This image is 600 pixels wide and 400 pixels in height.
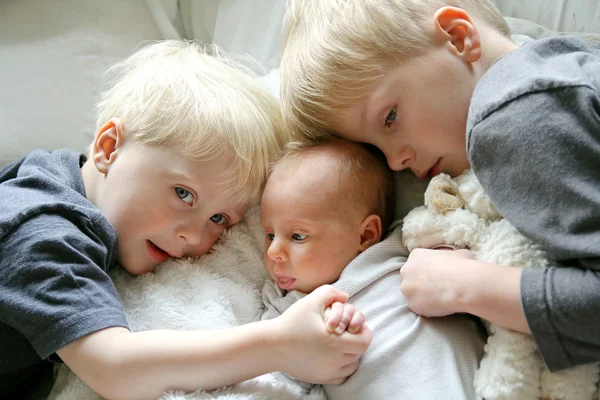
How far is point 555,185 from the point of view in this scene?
0.80m

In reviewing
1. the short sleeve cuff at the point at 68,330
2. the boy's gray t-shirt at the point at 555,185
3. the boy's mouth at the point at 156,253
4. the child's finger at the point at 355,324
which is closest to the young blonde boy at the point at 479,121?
the boy's gray t-shirt at the point at 555,185

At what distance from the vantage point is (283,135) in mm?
1245

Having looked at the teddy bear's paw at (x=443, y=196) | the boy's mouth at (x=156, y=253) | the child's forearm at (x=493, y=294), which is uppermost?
the teddy bear's paw at (x=443, y=196)

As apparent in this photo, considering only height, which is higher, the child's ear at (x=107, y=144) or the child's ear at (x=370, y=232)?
the child's ear at (x=107, y=144)

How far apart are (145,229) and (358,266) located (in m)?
0.40

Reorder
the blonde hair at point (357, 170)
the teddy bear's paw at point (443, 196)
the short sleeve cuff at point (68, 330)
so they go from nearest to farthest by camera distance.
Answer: the short sleeve cuff at point (68, 330), the teddy bear's paw at point (443, 196), the blonde hair at point (357, 170)

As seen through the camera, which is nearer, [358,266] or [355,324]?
[355,324]

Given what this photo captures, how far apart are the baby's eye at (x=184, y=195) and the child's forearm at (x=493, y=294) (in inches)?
20.2

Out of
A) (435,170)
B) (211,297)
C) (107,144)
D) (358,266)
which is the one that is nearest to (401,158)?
(435,170)

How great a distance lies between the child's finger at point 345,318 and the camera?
93cm

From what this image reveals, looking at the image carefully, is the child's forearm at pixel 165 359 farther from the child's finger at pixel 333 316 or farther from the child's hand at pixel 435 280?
the child's hand at pixel 435 280

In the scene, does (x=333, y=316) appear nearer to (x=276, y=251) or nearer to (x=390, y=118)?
(x=276, y=251)

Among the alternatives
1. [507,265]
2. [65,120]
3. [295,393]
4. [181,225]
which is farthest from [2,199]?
[507,265]

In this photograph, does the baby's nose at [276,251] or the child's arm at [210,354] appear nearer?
the child's arm at [210,354]
